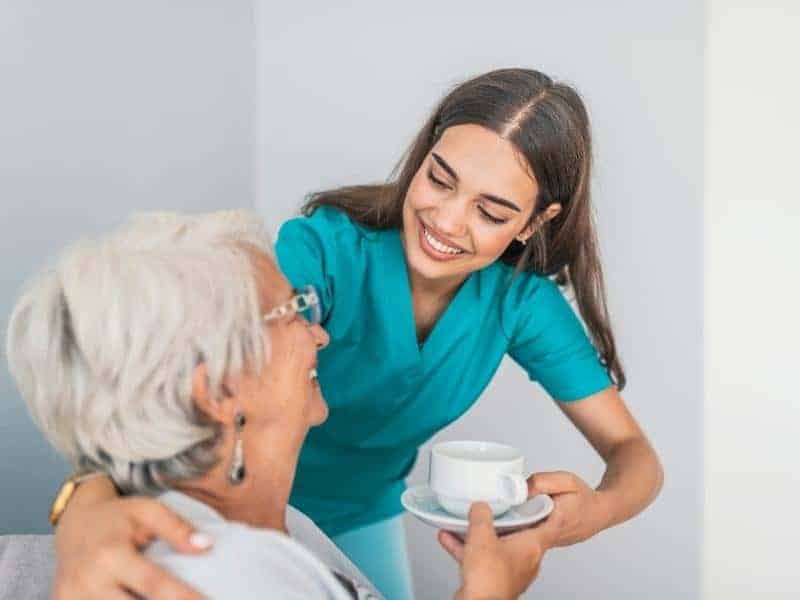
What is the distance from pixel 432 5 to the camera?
6.76 ft

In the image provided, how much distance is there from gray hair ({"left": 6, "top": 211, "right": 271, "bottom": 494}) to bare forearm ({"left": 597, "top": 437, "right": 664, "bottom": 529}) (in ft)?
1.94

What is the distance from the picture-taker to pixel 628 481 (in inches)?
50.8

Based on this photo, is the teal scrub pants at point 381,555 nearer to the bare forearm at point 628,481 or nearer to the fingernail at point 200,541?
the bare forearm at point 628,481

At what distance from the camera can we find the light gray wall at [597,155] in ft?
6.25

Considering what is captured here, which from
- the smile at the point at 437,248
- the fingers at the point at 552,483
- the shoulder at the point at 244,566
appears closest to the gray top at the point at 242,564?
the shoulder at the point at 244,566

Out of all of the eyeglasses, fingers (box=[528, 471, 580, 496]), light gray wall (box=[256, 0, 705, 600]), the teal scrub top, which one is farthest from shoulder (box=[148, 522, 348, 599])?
light gray wall (box=[256, 0, 705, 600])

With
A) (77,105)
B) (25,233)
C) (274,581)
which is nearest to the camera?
(274,581)

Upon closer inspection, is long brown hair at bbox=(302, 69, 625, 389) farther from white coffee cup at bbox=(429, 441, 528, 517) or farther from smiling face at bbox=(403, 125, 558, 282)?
white coffee cup at bbox=(429, 441, 528, 517)

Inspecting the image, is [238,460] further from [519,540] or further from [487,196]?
[487,196]

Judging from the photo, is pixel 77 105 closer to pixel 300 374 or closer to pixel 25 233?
pixel 25 233

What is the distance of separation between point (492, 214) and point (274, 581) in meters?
0.60

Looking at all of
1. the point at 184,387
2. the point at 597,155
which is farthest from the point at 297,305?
the point at 597,155

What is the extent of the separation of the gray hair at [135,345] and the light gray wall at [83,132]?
57 cm

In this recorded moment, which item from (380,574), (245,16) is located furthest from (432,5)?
(380,574)
